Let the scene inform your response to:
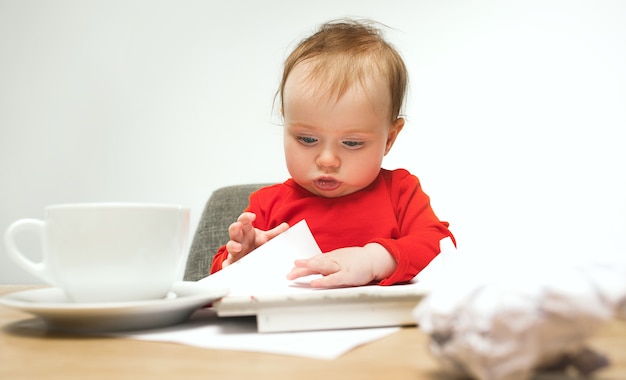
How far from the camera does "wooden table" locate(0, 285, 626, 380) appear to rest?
40 cm

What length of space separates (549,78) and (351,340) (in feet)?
6.72

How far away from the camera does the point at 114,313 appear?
1.77 ft

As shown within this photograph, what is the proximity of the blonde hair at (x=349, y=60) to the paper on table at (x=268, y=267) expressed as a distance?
25 centimetres

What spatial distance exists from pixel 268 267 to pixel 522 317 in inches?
19.0

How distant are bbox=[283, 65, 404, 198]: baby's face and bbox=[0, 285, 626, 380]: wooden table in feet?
1.51

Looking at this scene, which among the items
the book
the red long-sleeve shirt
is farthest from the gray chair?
the book

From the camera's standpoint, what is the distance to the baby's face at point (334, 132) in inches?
36.8

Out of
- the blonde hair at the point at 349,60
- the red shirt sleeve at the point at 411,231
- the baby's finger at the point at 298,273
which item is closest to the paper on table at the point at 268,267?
the baby's finger at the point at 298,273

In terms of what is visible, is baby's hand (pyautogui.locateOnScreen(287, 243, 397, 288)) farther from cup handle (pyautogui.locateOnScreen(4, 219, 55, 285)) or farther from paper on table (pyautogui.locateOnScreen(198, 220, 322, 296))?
cup handle (pyautogui.locateOnScreen(4, 219, 55, 285))

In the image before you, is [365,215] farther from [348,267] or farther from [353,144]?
[348,267]

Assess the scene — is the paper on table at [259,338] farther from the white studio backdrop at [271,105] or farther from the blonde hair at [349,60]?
the white studio backdrop at [271,105]

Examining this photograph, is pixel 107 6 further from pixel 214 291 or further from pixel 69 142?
pixel 214 291

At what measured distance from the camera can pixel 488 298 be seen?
34cm

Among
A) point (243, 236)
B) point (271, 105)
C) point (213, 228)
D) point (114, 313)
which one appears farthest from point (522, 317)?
point (271, 105)
